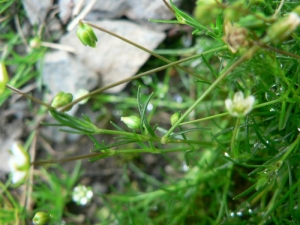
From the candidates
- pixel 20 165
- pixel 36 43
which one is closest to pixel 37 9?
pixel 36 43

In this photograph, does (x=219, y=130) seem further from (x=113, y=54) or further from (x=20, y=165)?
(x=20, y=165)

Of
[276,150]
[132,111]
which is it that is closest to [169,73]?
[132,111]

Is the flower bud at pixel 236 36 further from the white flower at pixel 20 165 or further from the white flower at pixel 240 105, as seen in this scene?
the white flower at pixel 20 165

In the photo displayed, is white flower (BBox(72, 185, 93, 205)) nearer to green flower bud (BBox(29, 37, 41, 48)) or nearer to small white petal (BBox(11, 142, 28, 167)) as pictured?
green flower bud (BBox(29, 37, 41, 48))

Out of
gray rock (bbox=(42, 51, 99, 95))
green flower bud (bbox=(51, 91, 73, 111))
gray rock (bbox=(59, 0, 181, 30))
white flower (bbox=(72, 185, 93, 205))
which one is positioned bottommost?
white flower (bbox=(72, 185, 93, 205))

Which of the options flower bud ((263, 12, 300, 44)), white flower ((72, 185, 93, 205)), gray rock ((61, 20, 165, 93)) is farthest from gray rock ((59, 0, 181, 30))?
flower bud ((263, 12, 300, 44))

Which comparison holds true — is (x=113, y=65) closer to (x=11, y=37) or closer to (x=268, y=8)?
(x=11, y=37)
